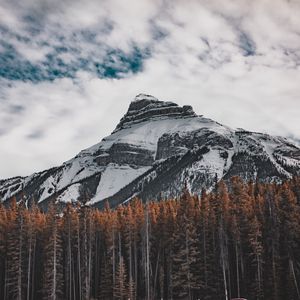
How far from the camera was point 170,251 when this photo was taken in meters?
73.6

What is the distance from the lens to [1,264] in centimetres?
7956

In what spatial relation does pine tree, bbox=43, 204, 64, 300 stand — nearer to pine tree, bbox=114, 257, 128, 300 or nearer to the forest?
the forest

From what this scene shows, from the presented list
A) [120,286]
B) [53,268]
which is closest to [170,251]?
[120,286]

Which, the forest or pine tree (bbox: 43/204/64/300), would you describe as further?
pine tree (bbox: 43/204/64/300)

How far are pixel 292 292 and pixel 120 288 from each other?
2475 centimetres

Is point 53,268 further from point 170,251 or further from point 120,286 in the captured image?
point 170,251

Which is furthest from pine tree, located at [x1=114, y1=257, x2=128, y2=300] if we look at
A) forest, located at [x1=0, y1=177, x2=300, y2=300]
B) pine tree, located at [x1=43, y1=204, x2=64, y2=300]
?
pine tree, located at [x1=43, y1=204, x2=64, y2=300]

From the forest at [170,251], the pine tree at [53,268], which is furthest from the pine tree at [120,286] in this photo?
the pine tree at [53,268]

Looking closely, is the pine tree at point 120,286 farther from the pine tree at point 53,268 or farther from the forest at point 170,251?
the pine tree at point 53,268

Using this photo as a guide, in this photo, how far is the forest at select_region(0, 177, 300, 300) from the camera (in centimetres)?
6606

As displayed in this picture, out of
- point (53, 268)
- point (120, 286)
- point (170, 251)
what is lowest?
point (120, 286)

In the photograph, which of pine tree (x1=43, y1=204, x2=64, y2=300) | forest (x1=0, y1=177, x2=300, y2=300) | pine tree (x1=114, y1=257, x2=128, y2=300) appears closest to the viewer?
forest (x1=0, y1=177, x2=300, y2=300)

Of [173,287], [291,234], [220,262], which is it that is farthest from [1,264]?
[291,234]

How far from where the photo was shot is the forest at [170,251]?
217ft
